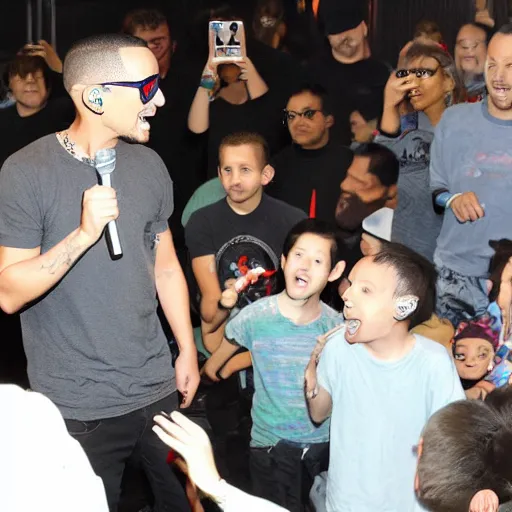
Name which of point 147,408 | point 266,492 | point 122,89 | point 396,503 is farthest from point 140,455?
point 122,89

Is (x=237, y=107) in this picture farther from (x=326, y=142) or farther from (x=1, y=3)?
(x=1, y=3)

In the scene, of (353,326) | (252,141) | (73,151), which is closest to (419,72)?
(252,141)

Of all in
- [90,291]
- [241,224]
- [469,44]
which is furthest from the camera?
[241,224]

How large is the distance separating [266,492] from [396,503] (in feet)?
1.27

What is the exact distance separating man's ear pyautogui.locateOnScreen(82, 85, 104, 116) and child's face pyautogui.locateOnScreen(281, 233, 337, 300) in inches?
24.6

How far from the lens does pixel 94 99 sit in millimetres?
2256

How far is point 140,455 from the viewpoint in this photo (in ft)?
7.89

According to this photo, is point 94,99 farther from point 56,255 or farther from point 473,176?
point 473,176

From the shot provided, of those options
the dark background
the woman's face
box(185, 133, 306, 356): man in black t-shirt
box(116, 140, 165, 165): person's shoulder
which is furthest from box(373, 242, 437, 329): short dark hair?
box(116, 140, 165, 165): person's shoulder

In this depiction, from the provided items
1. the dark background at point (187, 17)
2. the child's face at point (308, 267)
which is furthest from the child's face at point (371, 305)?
the dark background at point (187, 17)

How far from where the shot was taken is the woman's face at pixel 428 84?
2531 millimetres

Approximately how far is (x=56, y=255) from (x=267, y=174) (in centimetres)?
68

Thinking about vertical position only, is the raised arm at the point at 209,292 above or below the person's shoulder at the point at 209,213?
below

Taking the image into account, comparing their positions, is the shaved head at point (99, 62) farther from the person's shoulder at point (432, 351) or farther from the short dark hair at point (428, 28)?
the person's shoulder at point (432, 351)
